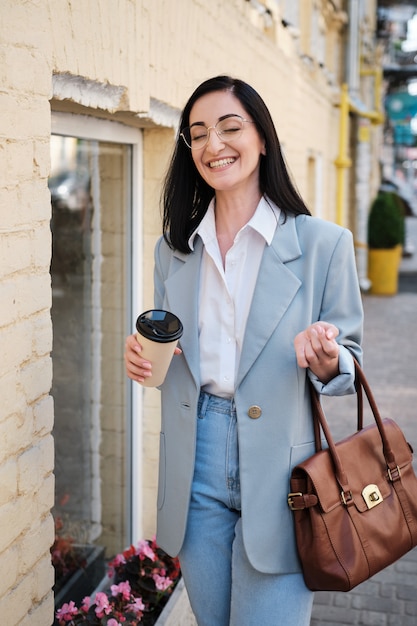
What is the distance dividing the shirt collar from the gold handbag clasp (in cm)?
69

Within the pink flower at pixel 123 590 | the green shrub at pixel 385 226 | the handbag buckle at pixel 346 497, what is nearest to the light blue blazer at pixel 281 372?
the handbag buckle at pixel 346 497

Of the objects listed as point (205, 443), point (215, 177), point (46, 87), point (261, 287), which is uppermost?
point (46, 87)

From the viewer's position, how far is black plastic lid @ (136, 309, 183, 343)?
6.91ft

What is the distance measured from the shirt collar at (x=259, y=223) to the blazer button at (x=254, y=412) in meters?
0.43

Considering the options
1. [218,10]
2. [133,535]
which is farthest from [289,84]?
[133,535]

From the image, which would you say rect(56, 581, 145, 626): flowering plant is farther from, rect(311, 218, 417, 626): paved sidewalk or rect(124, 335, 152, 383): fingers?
rect(124, 335, 152, 383): fingers

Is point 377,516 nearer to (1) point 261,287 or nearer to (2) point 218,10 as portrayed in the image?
(1) point 261,287

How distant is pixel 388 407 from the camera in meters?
7.74

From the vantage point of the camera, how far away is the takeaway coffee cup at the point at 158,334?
2.11 m

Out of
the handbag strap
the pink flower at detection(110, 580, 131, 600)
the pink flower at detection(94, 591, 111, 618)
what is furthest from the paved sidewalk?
the handbag strap

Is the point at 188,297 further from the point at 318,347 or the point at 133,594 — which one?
the point at 133,594

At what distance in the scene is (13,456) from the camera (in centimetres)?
241

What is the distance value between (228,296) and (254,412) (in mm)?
323

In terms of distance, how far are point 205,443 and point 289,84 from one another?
20.2ft
